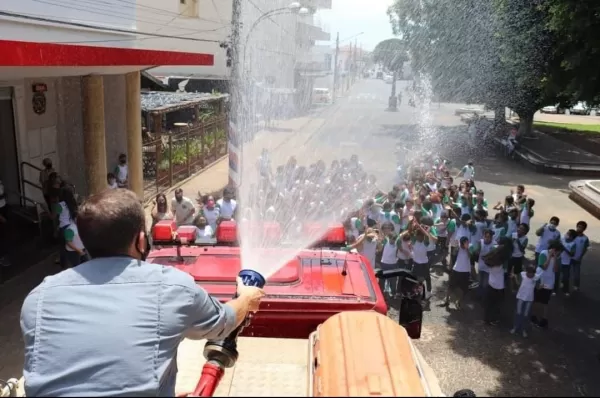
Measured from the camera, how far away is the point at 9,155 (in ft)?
35.9

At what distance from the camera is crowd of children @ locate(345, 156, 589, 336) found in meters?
7.89

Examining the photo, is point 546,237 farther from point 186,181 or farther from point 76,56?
point 186,181

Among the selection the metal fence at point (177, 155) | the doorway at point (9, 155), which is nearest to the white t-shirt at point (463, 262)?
the doorway at point (9, 155)

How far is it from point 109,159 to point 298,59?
15.9 meters

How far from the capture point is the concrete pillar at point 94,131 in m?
10.9

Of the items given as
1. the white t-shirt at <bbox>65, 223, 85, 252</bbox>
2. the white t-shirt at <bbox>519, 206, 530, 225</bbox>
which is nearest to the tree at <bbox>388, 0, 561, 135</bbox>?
the white t-shirt at <bbox>519, 206, 530, 225</bbox>

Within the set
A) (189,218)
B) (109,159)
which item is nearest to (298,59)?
(109,159)

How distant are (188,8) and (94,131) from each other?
11345mm

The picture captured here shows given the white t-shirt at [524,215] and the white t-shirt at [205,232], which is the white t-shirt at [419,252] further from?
the white t-shirt at [524,215]

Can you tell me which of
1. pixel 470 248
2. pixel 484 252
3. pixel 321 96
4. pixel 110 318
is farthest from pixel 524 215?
pixel 321 96

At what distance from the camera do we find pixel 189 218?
9430mm

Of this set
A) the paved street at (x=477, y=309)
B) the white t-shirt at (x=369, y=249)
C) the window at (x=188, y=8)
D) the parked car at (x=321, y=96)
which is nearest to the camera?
the paved street at (x=477, y=309)

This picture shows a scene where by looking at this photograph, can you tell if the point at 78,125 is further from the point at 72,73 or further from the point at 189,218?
the point at 189,218

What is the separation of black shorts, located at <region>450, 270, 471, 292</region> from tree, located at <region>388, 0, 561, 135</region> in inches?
292
